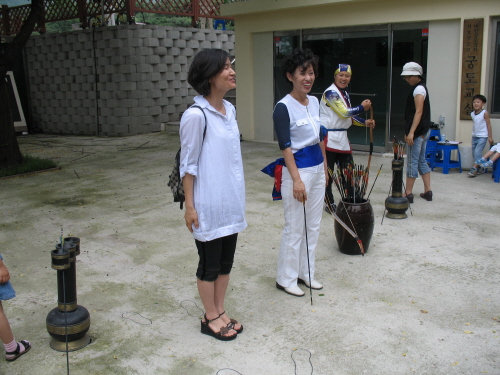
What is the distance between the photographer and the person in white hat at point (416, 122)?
6.16 metres

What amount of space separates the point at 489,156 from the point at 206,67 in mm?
5910

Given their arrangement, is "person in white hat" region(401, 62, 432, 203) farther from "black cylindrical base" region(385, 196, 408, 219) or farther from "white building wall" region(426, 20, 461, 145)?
"white building wall" region(426, 20, 461, 145)

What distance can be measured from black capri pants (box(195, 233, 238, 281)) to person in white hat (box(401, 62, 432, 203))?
12.1ft

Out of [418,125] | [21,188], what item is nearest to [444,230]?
[418,125]

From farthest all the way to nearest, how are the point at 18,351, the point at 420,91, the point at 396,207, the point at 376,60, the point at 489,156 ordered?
the point at 376,60, the point at 489,156, the point at 420,91, the point at 396,207, the point at 18,351

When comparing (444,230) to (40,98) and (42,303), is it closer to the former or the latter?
(42,303)

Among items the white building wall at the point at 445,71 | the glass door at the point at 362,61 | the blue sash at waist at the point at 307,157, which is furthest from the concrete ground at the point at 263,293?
the glass door at the point at 362,61

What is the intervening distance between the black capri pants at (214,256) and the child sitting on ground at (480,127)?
5719mm

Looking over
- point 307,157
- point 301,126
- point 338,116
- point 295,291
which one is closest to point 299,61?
point 301,126

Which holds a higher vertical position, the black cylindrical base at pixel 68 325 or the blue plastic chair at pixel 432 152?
→ the blue plastic chair at pixel 432 152

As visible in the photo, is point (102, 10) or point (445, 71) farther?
point (102, 10)

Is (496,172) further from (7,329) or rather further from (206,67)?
(7,329)

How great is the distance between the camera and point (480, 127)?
7879 mm

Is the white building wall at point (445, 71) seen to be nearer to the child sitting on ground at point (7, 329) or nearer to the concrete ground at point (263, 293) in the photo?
the concrete ground at point (263, 293)
